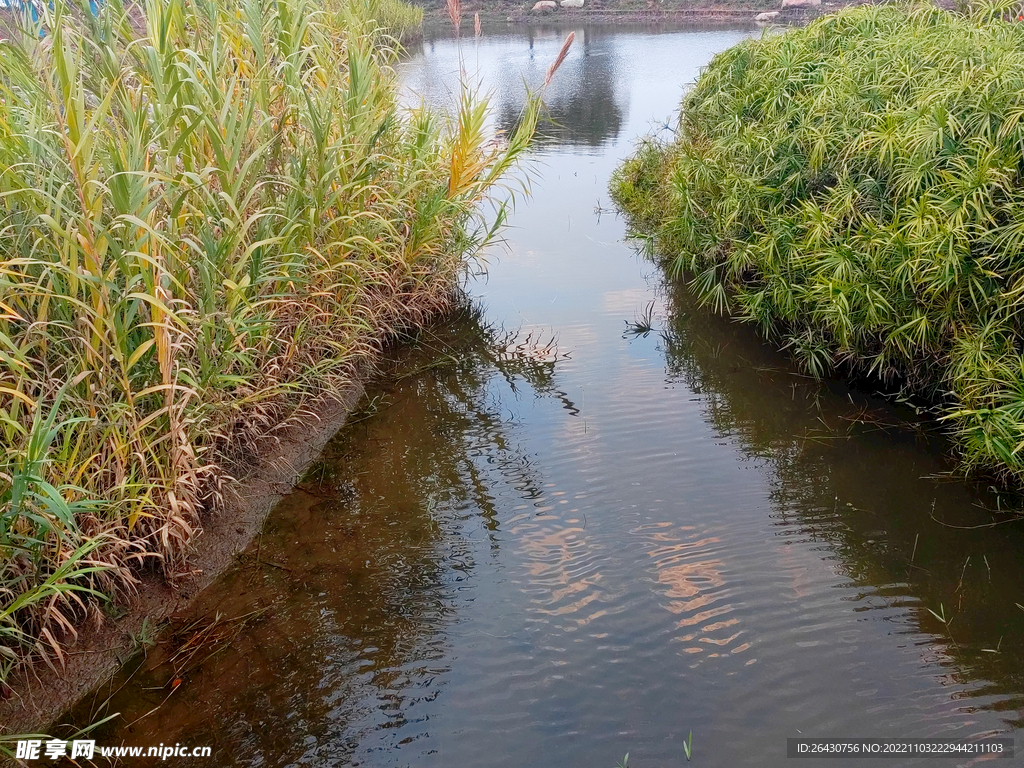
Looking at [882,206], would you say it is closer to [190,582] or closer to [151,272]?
[151,272]

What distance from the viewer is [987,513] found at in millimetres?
3670

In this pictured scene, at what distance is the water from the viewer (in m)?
2.68

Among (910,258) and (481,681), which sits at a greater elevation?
(910,258)

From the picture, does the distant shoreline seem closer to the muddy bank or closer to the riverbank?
the riverbank

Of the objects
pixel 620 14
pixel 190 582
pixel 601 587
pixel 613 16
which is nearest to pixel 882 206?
pixel 601 587

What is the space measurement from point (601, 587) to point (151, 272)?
7.22ft

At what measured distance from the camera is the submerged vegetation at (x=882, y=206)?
381 centimetres

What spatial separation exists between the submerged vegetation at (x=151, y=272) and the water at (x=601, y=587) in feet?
1.59

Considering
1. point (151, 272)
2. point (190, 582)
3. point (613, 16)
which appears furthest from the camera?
point (613, 16)

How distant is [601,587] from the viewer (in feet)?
10.9

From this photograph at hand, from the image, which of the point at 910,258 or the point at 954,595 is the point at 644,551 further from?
the point at 910,258

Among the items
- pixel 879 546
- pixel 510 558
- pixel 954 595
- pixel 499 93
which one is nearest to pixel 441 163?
Result: pixel 510 558

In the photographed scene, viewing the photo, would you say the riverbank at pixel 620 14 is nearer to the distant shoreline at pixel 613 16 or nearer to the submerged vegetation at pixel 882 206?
the distant shoreline at pixel 613 16

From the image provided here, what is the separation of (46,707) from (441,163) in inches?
167
